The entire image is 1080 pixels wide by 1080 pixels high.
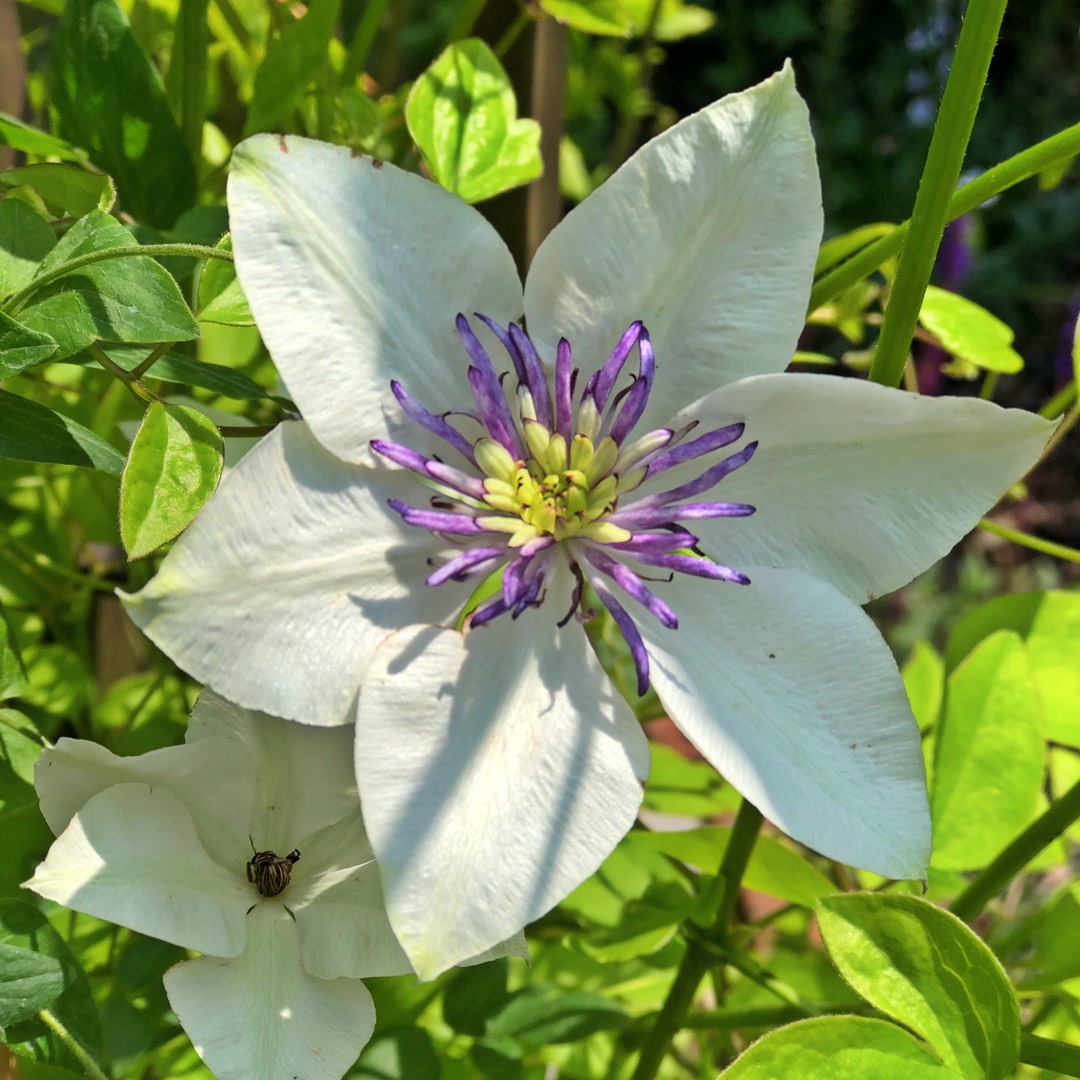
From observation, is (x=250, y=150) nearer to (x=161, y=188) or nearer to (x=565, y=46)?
(x=161, y=188)

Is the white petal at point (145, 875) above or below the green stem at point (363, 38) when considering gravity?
below

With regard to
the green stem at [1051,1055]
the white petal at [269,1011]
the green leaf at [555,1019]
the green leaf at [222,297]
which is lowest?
the green leaf at [555,1019]

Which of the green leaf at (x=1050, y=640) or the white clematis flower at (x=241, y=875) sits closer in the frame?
the white clematis flower at (x=241, y=875)

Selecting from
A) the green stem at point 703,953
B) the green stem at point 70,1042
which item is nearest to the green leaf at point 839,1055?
the green stem at point 703,953

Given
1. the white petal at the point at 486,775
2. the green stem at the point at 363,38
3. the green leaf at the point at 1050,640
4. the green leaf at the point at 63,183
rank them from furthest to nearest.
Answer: the green leaf at the point at 1050,640 < the green stem at the point at 363,38 < the green leaf at the point at 63,183 < the white petal at the point at 486,775

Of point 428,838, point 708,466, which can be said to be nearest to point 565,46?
point 708,466

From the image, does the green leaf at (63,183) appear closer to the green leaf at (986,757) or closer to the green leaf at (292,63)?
the green leaf at (292,63)

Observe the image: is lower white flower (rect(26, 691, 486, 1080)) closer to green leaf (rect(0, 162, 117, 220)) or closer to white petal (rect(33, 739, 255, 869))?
white petal (rect(33, 739, 255, 869))
